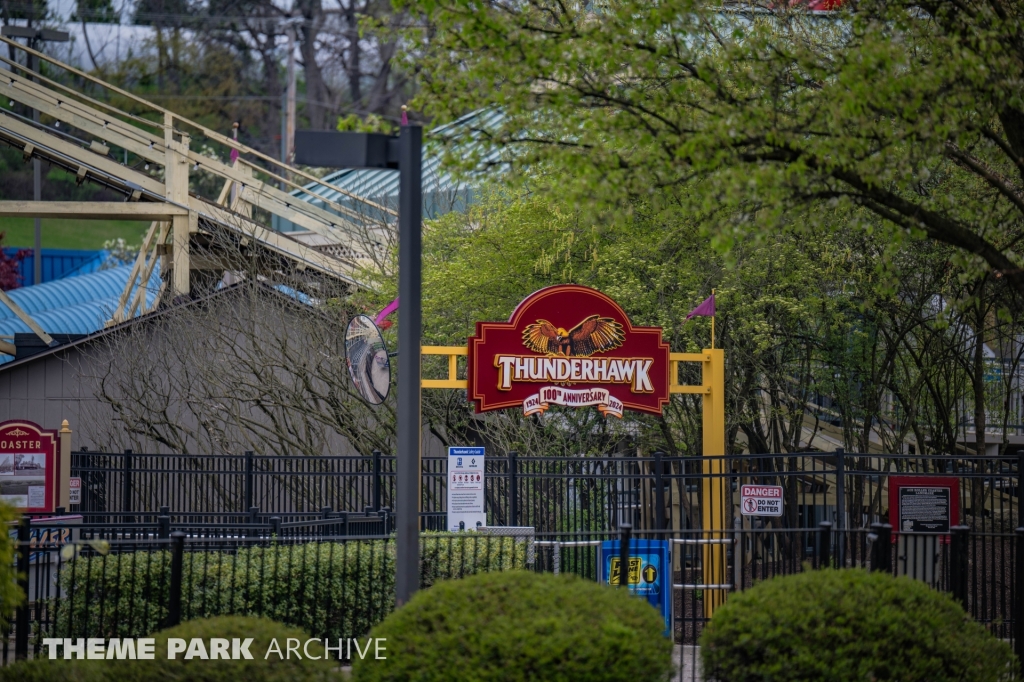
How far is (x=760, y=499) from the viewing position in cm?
1299

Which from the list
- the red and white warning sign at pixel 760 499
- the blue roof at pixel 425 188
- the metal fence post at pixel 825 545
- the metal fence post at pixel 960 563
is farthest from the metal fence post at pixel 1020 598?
the blue roof at pixel 425 188

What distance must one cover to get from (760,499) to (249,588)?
6638 millimetres

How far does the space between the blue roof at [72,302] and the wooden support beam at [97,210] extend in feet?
9.27

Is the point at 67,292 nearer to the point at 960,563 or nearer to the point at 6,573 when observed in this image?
the point at 6,573

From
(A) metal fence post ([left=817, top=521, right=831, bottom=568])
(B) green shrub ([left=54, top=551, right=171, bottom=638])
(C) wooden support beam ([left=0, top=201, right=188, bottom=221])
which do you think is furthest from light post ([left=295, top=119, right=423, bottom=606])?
(C) wooden support beam ([left=0, top=201, right=188, bottom=221])

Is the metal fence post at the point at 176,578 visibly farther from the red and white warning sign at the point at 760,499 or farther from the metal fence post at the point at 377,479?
the red and white warning sign at the point at 760,499

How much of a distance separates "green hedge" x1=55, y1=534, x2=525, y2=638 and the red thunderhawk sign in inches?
124

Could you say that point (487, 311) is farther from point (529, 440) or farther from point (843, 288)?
point (843, 288)

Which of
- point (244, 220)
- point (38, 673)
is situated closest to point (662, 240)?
point (244, 220)

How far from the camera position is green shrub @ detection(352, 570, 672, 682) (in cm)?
562

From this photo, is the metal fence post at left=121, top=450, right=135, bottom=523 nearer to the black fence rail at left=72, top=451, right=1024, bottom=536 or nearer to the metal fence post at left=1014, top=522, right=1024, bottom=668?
the black fence rail at left=72, top=451, right=1024, bottom=536

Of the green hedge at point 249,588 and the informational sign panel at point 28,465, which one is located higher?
the informational sign panel at point 28,465

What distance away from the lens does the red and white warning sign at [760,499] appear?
1294 cm

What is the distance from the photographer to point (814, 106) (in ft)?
27.3
